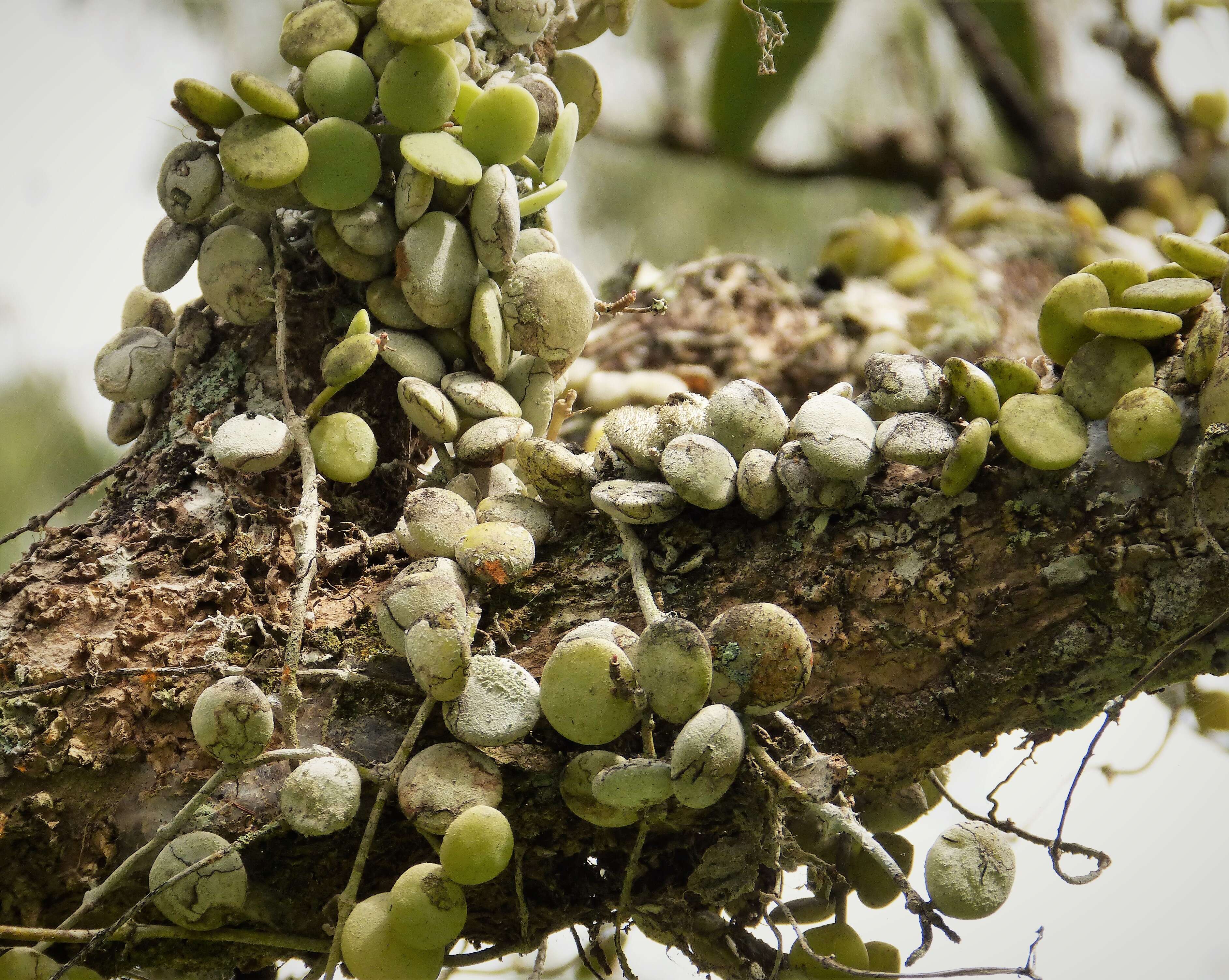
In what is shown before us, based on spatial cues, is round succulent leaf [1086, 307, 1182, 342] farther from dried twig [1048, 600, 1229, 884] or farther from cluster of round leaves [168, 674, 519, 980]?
cluster of round leaves [168, 674, 519, 980]

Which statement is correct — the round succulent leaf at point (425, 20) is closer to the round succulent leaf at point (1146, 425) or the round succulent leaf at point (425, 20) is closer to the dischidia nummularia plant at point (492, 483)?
the dischidia nummularia plant at point (492, 483)

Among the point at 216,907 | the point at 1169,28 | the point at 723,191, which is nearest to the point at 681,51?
the point at 723,191

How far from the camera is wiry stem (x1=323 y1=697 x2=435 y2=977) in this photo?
53cm

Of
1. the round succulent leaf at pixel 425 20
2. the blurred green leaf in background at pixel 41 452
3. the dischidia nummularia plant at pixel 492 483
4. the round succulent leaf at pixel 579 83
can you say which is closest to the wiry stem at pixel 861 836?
the dischidia nummularia plant at pixel 492 483

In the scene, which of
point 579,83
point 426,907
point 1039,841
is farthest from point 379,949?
point 579,83

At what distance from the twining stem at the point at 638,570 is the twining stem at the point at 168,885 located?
8.9 inches

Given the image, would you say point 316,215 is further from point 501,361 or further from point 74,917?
point 74,917

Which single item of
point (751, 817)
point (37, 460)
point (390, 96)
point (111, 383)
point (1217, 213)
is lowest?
point (1217, 213)

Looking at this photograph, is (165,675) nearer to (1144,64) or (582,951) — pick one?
(582,951)

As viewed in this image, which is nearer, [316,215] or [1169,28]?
[316,215]

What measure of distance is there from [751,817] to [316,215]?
1.64 feet

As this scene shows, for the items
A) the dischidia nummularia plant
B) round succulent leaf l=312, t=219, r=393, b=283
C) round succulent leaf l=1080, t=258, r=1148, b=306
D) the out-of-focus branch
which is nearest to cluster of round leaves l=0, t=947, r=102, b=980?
the dischidia nummularia plant

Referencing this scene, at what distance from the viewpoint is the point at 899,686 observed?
58 cm

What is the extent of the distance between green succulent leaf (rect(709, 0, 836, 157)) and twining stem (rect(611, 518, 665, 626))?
160 cm
